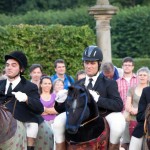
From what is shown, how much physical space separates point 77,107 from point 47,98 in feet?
16.2

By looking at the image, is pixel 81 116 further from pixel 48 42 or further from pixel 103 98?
pixel 48 42

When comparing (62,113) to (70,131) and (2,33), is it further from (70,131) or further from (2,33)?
(2,33)

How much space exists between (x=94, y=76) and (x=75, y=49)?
41.3 ft

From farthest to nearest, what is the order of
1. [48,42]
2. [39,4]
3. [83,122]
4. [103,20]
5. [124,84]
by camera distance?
[39,4], [48,42], [103,20], [124,84], [83,122]

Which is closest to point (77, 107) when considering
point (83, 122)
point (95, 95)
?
point (83, 122)

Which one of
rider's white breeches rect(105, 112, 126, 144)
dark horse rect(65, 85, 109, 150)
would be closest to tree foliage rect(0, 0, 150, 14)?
rider's white breeches rect(105, 112, 126, 144)

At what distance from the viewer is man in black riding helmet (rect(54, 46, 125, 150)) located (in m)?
11.1

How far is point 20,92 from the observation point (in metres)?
11.4

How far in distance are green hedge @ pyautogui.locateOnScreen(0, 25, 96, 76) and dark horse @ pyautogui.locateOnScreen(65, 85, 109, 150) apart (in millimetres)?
11425

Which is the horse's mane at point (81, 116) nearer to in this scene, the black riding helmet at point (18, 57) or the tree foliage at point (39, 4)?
the black riding helmet at point (18, 57)

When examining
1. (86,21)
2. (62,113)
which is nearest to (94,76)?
(62,113)

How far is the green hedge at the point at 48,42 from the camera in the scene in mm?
22641

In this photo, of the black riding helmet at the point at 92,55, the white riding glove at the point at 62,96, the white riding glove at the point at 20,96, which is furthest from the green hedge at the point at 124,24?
the white riding glove at the point at 62,96

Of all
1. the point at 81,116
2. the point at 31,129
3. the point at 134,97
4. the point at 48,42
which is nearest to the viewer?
the point at 81,116
